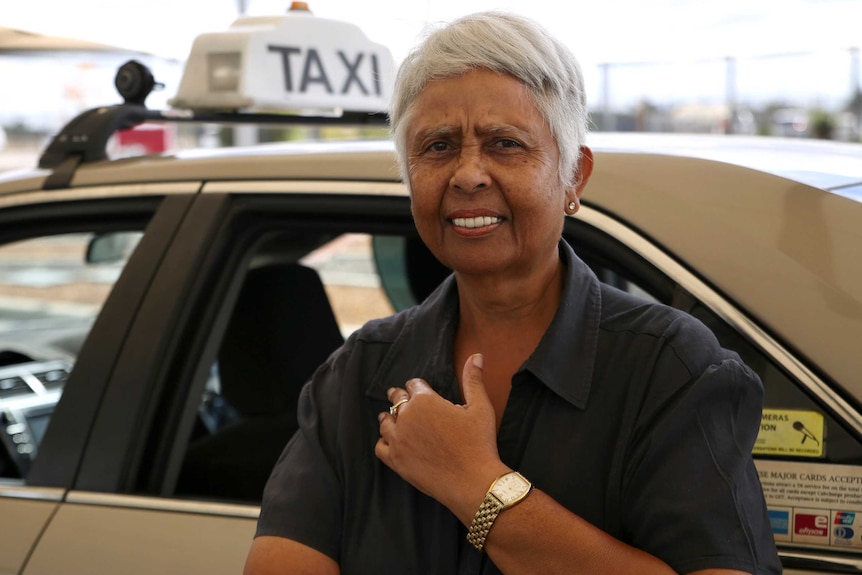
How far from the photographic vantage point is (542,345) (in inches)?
50.4

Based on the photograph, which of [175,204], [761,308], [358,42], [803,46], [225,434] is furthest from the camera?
[803,46]

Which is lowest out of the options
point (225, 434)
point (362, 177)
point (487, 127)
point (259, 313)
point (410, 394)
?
point (225, 434)

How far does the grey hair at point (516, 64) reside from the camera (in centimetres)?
125

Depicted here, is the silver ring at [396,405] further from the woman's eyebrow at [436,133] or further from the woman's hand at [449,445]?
the woman's eyebrow at [436,133]

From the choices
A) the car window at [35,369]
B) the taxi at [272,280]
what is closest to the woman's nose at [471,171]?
the taxi at [272,280]

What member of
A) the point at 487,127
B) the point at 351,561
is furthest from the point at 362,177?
the point at 351,561

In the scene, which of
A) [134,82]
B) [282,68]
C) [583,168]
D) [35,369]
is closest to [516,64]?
[583,168]

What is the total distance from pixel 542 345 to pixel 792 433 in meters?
0.40

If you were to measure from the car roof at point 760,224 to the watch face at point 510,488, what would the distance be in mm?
462

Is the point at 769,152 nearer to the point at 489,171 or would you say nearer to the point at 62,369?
the point at 489,171

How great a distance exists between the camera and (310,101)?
251 centimetres

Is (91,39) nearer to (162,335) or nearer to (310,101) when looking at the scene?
(310,101)

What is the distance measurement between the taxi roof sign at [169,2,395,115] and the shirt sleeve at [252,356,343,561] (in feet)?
3.83

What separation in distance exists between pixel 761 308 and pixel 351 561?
2.06 ft
